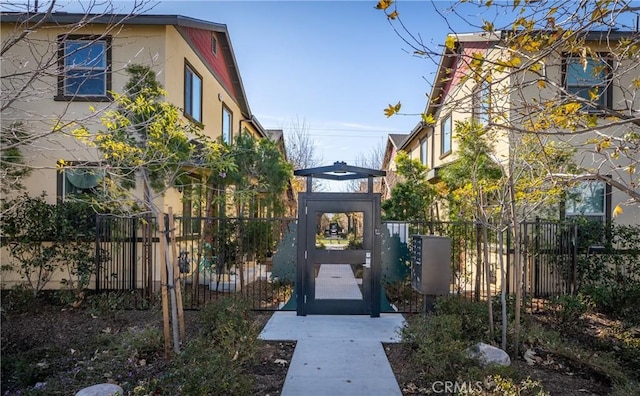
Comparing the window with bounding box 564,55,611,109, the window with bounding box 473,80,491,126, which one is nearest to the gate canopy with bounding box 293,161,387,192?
the window with bounding box 473,80,491,126

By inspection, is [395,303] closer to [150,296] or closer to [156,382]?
[150,296]

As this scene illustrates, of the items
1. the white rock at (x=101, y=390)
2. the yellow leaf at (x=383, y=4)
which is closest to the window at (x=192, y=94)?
the white rock at (x=101, y=390)

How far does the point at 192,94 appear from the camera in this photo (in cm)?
1120

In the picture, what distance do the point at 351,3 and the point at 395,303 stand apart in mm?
5734

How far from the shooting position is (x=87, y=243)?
327 inches

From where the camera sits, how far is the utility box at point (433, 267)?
6617 mm

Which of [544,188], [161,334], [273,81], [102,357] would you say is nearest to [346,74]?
[273,81]

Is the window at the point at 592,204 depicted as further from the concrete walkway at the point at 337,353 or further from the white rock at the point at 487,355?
the white rock at the point at 487,355

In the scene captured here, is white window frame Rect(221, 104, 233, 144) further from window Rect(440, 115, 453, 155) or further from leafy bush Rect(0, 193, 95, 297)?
window Rect(440, 115, 453, 155)

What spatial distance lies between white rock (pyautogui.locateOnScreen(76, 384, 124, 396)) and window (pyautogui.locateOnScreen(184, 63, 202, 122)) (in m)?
7.95

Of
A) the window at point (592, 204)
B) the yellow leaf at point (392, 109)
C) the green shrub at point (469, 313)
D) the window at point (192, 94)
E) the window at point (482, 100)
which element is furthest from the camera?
the window at point (192, 94)

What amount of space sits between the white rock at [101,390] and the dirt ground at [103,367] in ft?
1.06

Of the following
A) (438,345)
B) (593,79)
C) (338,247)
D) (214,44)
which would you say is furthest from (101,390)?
(214,44)

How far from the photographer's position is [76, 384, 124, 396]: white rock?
368 centimetres
